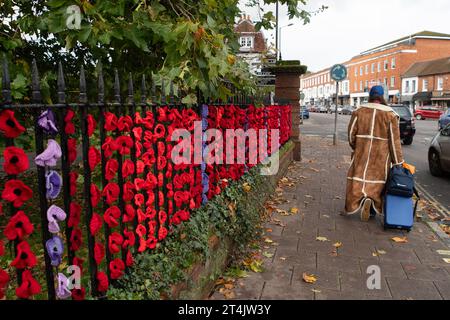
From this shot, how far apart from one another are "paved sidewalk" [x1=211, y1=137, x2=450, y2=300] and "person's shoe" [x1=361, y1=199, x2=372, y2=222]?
95mm

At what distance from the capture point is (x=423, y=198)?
763 cm

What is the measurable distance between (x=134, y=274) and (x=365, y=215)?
393 centimetres

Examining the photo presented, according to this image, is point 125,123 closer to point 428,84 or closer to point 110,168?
point 110,168

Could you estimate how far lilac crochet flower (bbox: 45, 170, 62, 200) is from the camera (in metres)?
2.06

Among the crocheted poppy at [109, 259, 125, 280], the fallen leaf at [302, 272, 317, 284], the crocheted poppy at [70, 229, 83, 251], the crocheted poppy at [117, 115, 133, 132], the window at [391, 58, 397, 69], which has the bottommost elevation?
the fallen leaf at [302, 272, 317, 284]

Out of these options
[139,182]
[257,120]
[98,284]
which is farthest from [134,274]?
[257,120]

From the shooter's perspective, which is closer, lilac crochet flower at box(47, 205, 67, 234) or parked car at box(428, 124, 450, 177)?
lilac crochet flower at box(47, 205, 67, 234)

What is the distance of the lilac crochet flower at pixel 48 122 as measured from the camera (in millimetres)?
2004

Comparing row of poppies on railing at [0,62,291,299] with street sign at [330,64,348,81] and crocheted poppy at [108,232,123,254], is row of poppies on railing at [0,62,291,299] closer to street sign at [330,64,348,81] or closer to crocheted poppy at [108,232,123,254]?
crocheted poppy at [108,232,123,254]

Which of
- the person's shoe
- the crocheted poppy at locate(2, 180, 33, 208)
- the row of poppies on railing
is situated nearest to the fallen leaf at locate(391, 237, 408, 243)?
the person's shoe

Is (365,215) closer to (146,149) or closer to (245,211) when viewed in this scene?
(245,211)

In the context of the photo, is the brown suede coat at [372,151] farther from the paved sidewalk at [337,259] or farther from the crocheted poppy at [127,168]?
the crocheted poppy at [127,168]

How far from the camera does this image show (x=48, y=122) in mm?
2018

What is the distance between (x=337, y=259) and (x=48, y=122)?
337cm
